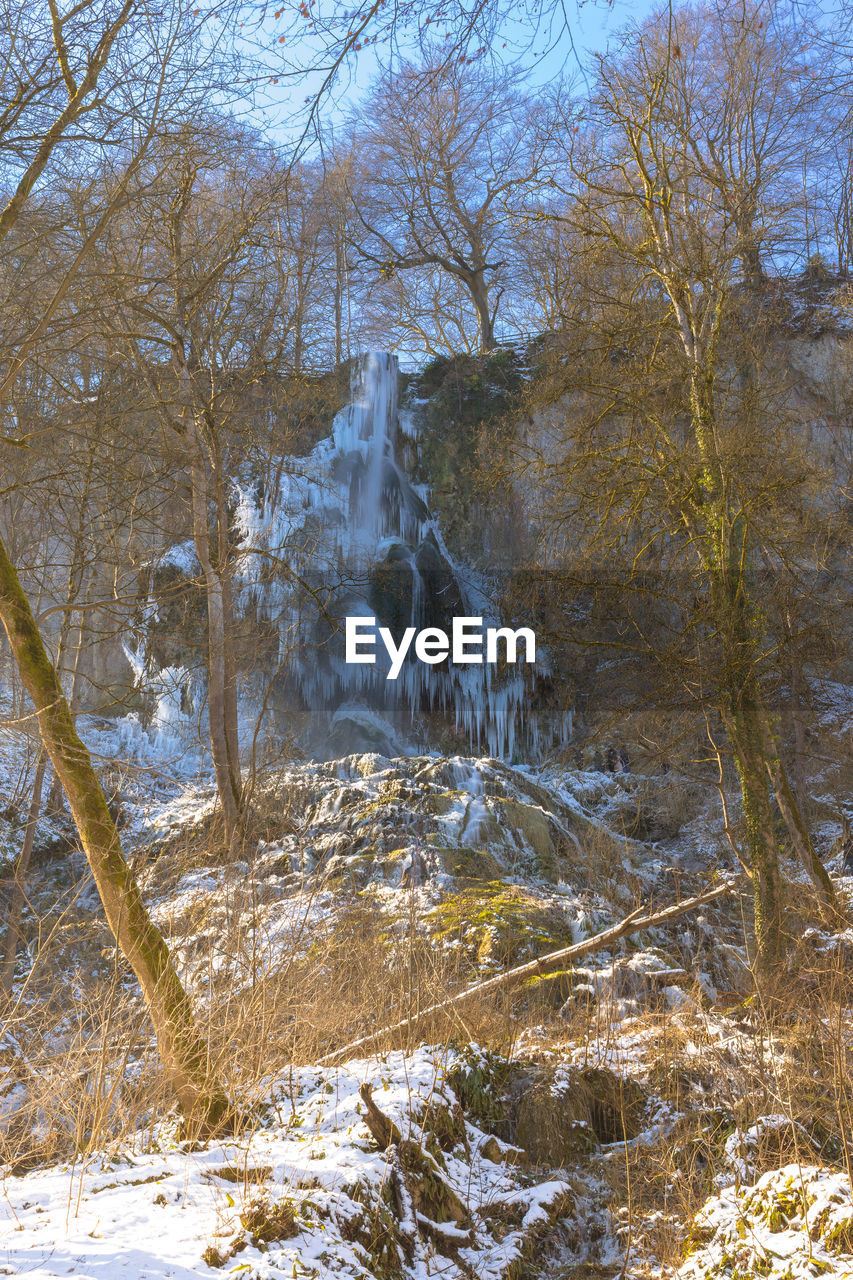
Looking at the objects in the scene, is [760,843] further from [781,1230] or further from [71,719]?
[71,719]

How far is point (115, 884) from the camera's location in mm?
3432

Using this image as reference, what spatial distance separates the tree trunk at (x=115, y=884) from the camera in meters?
3.33

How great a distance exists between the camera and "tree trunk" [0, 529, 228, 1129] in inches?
131

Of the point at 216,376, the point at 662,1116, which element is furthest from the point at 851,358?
the point at 662,1116

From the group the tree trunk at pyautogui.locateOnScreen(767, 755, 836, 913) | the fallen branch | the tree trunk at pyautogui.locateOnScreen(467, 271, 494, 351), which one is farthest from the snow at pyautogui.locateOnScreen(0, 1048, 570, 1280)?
the tree trunk at pyautogui.locateOnScreen(467, 271, 494, 351)

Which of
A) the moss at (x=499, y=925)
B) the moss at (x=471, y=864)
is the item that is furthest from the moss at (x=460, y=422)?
the moss at (x=499, y=925)

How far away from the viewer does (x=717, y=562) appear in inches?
240

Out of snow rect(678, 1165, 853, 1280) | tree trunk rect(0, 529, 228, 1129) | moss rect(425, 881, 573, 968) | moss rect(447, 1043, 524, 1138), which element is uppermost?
tree trunk rect(0, 529, 228, 1129)

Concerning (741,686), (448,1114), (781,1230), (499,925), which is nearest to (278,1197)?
(448,1114)

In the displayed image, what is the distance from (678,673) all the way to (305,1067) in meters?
3.83

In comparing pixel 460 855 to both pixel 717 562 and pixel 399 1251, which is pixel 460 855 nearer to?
pixel 717 562

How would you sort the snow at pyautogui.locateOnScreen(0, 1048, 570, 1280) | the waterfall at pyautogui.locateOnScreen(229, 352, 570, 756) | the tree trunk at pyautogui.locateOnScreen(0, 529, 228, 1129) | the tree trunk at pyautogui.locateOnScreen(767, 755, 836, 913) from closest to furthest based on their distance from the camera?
the snow at pyautogui.locateOnScreen(0, 1048, 570, 1280)
the tree trunk at pyautogui.locateOnScreen(0, 529, 228, 1129)
the tree trunk at pyautogui.locateOnScreen(767, 755, 836, 913)
the waterfall at pyautogui.locateOnScreen(229, 352, 570, 756)

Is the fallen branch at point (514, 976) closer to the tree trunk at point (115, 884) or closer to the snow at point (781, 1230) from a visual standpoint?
the tree trunk at point (115, 884)

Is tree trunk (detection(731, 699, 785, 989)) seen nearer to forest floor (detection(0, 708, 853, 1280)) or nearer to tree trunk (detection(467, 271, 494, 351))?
forest floor (detection(0, 708, 853, 1280))
